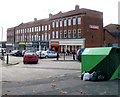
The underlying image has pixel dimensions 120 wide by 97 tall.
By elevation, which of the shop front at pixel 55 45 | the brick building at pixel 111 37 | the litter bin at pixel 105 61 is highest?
the brick building at pixel 111 37

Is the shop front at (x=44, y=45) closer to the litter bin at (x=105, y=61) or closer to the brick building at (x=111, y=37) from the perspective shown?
the brick building at (x=111, y=37)

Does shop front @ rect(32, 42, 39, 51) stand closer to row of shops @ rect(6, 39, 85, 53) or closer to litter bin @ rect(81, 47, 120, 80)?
row of shops @ rect(6, 39, 85, 53)

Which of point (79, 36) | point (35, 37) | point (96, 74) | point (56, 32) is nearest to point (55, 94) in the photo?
point (96, 74)

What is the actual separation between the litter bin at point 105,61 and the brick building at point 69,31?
4864cm

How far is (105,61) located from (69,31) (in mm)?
54507

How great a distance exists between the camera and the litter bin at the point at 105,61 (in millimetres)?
12116

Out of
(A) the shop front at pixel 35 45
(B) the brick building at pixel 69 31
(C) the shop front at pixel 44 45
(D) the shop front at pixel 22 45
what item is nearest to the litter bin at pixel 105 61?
(B) the brick building at pixel 69 31

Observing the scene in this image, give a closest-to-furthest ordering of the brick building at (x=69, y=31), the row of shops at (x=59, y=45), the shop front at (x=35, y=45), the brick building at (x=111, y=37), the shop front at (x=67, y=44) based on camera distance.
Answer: the shop front at (x=67, y=44) < the brick building at (x=69, y=31) < the row of shops at (x=59, y=45) < the brick building at (x=111, y=37) < the shop front at (x=35, y=45)

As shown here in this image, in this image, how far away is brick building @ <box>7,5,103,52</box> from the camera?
6281 cm

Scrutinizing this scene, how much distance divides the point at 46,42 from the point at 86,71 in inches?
2455

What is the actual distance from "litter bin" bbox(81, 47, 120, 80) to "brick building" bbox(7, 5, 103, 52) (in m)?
48.6

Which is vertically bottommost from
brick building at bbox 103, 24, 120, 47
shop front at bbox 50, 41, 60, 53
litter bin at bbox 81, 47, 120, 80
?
litter bin at bbox 81, 47, 120, 80

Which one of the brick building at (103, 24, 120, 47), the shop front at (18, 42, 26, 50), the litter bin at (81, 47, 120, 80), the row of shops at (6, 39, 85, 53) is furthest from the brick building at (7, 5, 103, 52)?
the litter bin at (81, 47, 120, 80)

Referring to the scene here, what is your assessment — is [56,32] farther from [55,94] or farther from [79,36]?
[55,94]
